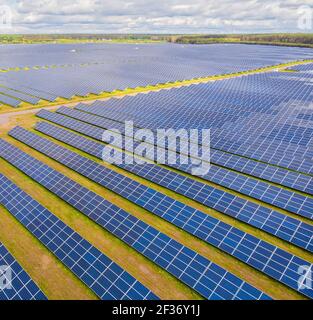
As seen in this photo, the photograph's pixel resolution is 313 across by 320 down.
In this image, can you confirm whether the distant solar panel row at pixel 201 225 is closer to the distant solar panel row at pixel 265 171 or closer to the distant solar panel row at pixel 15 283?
the distant solar panel row at pixel 265 171

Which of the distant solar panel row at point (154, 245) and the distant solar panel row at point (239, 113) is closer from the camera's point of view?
the distant solar panel row at point (154, 245)

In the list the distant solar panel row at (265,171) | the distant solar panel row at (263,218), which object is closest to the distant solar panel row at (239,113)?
the distant solar panel row at (265,171)

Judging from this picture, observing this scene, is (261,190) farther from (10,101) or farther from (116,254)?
(10,101)

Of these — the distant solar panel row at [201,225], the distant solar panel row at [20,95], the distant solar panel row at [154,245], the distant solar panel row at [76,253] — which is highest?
the distant solar panel row at [76,253]

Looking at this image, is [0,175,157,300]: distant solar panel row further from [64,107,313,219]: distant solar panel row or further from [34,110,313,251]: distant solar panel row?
[64,107,313,219]: distant solar panel row

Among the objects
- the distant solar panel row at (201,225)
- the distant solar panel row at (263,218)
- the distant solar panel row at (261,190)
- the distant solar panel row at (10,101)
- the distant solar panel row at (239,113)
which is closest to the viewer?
the distant solar panel row at (201,225)

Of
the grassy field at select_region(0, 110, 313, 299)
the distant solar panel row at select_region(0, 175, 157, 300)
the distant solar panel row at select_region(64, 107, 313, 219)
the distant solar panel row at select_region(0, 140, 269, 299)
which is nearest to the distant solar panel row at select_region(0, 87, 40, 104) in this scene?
the distant solar panel row at select_region(0, 140, 269, 299)

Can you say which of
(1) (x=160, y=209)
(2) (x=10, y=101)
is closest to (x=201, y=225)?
(1) (x=160, y=209)
